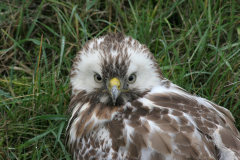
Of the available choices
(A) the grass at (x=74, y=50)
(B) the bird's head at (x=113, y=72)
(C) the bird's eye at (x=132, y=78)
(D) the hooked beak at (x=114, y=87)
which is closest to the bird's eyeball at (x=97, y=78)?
(B) the bird's head at (x=113, y=72)

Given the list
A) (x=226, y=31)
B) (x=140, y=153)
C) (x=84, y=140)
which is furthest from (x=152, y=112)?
(x=226, y=31)

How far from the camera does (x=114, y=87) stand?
3.04 meters

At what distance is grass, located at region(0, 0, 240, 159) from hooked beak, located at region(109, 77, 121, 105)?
0.94 m

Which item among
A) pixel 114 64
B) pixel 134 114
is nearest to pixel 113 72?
pixel 114 64

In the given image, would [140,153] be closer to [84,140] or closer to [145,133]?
[145,133]

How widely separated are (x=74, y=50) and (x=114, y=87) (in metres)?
1.77

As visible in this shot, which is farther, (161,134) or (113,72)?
(113,72)

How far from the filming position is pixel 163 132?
2859mm

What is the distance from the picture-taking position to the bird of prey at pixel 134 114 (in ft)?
9.30

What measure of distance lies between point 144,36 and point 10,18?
1861 mm

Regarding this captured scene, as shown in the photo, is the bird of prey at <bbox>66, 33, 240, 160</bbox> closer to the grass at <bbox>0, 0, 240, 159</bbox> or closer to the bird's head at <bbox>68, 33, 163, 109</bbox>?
the bird's head at <bbox>68, 33, 163, 109</bbox>

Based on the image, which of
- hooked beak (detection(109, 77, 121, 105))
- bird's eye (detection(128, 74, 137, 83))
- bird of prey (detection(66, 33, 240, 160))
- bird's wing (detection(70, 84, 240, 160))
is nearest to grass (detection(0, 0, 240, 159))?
bird of prey (detection(66, 33, 240, 160))

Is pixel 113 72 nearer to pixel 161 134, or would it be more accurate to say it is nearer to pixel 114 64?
pixel 114 64

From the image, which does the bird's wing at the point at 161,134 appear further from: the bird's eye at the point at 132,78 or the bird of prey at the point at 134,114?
the bird's eye at the point at 132,78
